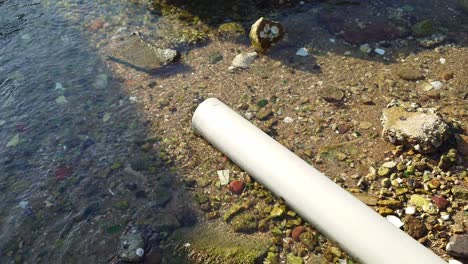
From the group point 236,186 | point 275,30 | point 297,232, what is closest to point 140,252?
point 236,186

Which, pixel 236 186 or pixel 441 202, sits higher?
pixel 441 202

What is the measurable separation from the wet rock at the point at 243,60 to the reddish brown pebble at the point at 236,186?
1.95m

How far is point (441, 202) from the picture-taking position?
3.50 m

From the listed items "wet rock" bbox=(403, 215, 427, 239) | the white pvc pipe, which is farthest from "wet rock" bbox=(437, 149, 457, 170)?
the white pvc pipe

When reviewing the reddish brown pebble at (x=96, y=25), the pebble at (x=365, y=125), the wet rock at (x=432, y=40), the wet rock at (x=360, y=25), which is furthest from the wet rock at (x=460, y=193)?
the reddish brown pebble at (x=96, y=25)

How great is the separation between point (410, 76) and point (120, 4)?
4.85 m

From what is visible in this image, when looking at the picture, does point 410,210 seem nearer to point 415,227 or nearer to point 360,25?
point 415,227

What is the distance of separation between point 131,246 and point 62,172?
1325 millimetres

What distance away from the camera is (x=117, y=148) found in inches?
176

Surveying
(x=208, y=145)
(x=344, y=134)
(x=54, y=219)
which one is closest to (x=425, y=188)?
(x=344, y=134)

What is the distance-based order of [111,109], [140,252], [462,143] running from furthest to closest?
[111,109]
[462,143]
[140,252]

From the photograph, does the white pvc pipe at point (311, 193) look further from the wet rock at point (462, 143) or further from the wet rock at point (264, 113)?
the wet rock at point (462, 143)

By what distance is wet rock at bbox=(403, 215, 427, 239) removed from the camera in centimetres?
334

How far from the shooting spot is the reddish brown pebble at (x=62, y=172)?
423 cm
